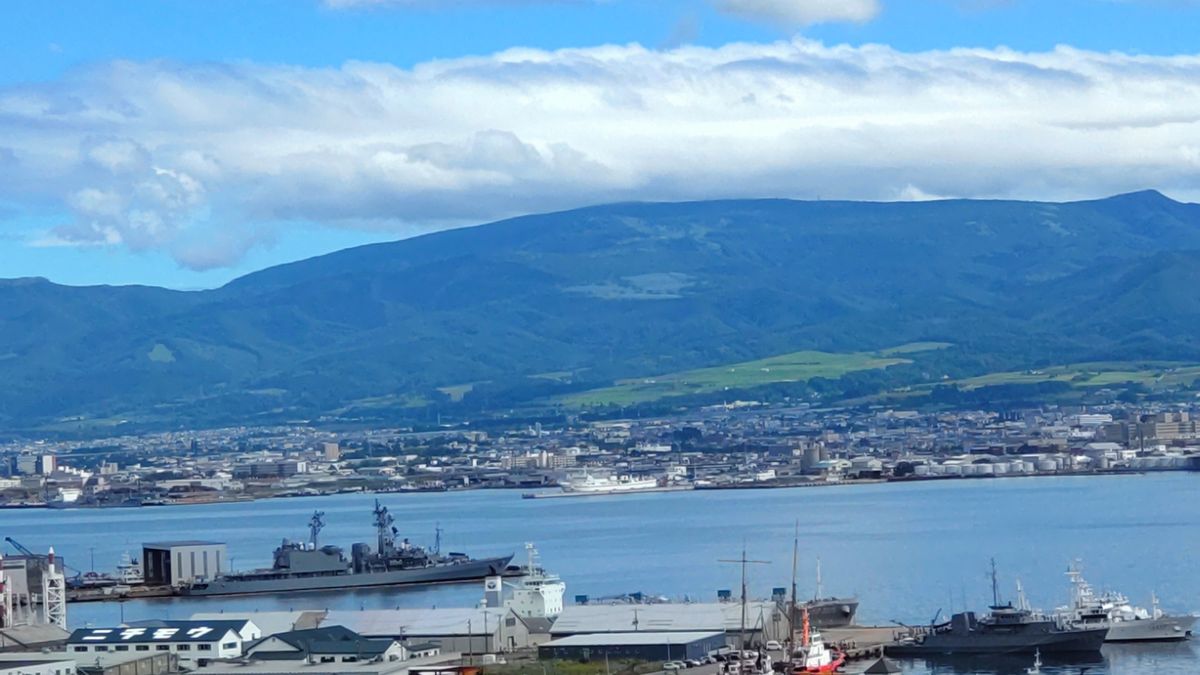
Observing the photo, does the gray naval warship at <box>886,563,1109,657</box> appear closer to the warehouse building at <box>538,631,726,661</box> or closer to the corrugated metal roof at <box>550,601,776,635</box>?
the corrugated metal roof at <box>550,601,776,635</box>

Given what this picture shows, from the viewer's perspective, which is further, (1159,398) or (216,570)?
(1159,398)

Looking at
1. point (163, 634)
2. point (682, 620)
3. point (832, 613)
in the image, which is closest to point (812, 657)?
point (682, 620)

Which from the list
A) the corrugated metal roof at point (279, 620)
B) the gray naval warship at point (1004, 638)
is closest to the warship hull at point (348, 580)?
the corrugated metal roof at point (279, 620)

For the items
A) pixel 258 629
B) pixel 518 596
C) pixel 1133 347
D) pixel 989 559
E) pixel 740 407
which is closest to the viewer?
pixel 258 629

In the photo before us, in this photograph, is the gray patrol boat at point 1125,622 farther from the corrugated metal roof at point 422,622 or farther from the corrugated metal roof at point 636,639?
the corrugated metal roof at point 422,622

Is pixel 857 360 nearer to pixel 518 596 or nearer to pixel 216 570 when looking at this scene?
pixel 216 570

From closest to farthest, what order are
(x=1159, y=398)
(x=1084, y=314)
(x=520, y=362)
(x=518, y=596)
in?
(x=518, y=596) → (x=1159, y=398) → (x=1084, y=314) → (x=520, y=362)

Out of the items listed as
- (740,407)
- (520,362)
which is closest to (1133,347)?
(740,407)
